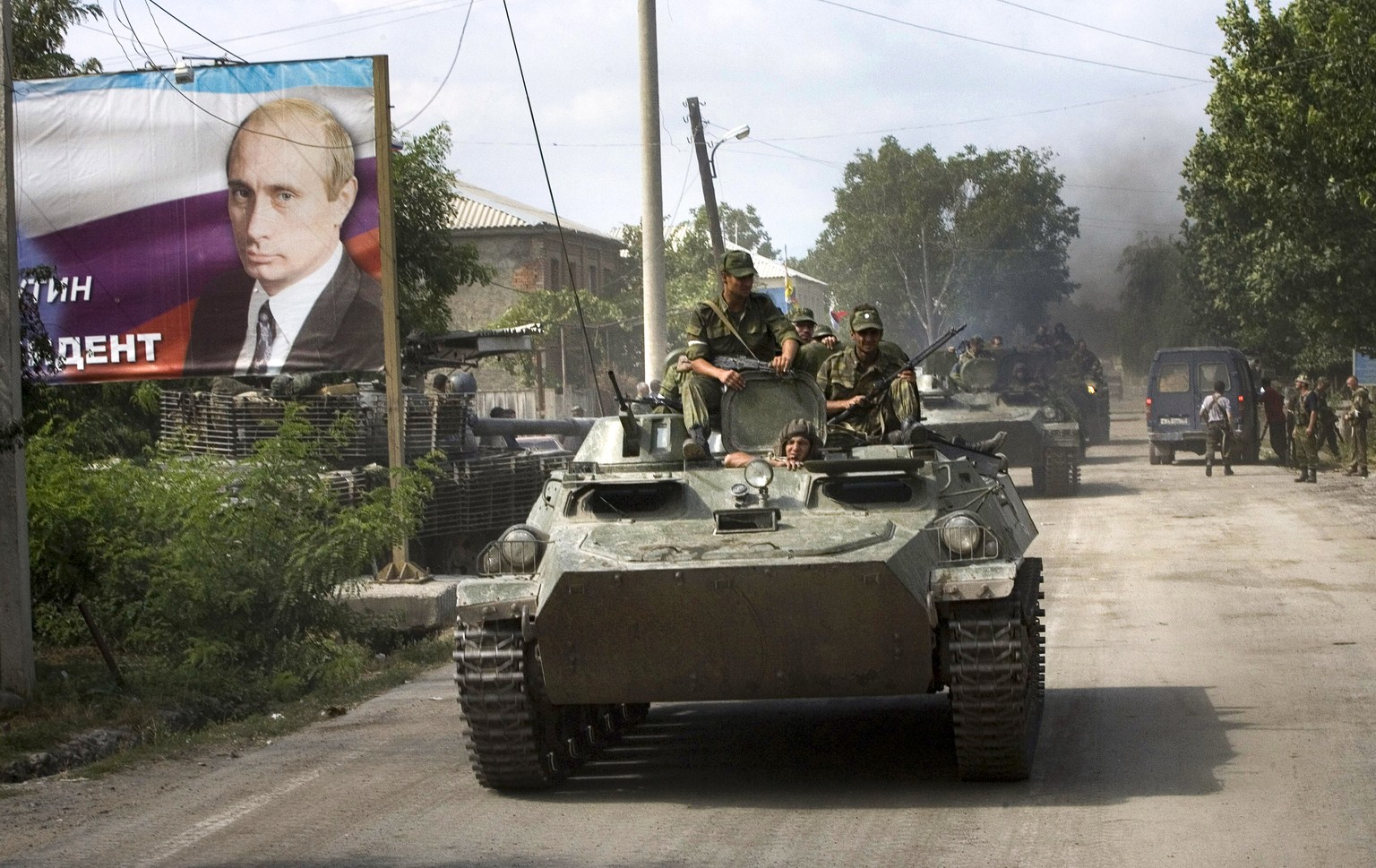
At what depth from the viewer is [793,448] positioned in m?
8.07

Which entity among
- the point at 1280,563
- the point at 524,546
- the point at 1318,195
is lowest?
the point at 1280,563

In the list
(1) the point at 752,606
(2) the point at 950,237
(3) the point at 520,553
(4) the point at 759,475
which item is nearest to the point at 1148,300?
(2) the point at 950,237

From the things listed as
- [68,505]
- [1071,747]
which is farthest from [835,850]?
[68,505]

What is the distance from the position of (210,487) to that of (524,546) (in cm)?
424

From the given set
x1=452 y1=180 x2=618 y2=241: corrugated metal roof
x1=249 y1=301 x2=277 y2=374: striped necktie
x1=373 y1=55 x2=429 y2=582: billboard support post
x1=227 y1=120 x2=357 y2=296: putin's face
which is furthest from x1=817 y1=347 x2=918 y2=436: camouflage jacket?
x1=452 y1=180 x2=618 y2=241: corrugated metal roof

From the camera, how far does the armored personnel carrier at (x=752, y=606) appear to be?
705 cm

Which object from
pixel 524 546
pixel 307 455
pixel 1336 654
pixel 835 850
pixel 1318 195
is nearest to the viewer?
pixel 835 850

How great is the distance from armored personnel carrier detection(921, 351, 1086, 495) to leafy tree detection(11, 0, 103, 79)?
11296 mm

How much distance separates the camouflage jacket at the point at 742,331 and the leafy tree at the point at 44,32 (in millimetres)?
13095

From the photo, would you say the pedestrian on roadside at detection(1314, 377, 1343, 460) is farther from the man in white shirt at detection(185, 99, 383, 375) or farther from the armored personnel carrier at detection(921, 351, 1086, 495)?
the man in white shirt at detection(185, 99, 383, 375)

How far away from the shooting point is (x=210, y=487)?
11.3 metres

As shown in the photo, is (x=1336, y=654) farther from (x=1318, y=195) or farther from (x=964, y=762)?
(x=1318, y=195)

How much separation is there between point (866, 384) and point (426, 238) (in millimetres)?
16551

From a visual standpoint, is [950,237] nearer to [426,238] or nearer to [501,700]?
[426,238]
